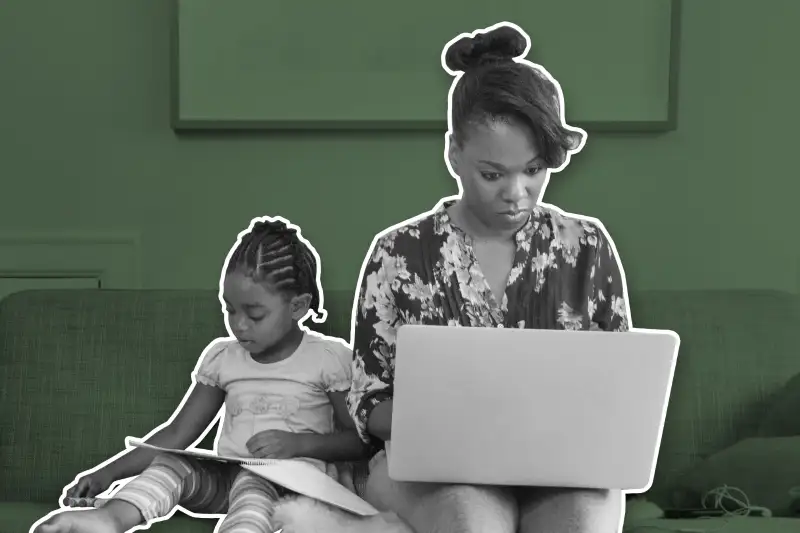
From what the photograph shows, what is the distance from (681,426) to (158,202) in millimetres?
1180

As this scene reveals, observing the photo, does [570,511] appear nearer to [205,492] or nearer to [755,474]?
[755,474]

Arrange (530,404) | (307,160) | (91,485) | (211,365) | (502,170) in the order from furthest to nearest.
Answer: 1. (307,160)
2. (211,365)
3. (91,485)
4. (502,170)
5. (530,404)

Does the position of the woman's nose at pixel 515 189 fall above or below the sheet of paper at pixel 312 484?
above

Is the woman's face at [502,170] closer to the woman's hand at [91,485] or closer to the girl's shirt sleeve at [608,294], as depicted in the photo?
the girl's shirt sleeve at [608,294]

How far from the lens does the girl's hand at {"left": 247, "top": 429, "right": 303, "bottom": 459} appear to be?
1.57 m

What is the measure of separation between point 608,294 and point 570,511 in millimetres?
374

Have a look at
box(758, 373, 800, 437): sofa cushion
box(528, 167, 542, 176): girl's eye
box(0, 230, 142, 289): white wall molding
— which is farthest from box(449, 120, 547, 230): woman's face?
box(0, 230, 142, 289): white wall molding

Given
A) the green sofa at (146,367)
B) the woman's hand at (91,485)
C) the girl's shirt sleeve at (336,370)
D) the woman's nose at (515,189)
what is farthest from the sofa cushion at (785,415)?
Answer: the woman's hand at (91,485)

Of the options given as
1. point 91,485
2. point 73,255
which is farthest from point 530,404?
point 73,255

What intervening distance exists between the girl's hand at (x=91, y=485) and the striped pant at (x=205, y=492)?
10cm

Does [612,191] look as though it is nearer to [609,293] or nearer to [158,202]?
[609,293]

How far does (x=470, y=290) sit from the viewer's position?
151 centimetres

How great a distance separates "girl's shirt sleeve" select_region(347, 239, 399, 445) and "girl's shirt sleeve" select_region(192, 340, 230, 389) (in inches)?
9.8

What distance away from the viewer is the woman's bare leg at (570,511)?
1264 millimetres
